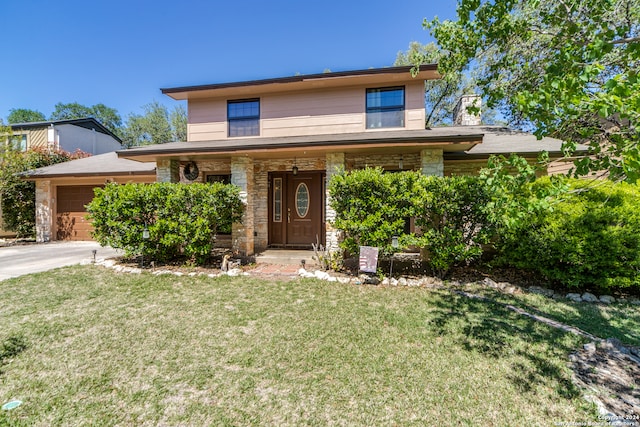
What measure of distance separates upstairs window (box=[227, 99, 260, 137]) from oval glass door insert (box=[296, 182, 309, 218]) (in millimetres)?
2440

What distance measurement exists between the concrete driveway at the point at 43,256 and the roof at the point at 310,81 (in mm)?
5859

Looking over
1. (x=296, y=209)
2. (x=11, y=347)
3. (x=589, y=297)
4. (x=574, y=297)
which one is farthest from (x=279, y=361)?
(x=296, y=209)

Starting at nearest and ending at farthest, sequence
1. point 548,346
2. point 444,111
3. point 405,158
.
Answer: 1. point 548,346
2. point 405,158
3. point 444,111

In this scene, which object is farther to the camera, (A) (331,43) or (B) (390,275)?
(A) (331,43)

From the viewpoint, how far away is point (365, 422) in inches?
85.7

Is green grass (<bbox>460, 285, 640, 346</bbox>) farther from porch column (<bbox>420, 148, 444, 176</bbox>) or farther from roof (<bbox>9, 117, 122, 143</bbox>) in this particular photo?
roof (<bbox>9, 117, 122, 143</bbox>)

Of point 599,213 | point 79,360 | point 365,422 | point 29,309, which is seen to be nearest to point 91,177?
point 29,309

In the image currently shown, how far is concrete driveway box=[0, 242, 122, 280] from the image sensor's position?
688 cm

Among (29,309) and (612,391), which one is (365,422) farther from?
(29,309)

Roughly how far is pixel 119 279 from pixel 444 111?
2265 centimetres

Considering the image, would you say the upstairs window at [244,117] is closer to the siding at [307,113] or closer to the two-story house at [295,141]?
the two-story house at [295,141]

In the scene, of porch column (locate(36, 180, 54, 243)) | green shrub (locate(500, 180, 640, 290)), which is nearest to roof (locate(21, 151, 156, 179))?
porch column (locate(36, 180, 54, 243))

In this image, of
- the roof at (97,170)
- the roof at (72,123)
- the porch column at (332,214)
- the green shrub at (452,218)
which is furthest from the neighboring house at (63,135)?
the green shrub at (452,218)

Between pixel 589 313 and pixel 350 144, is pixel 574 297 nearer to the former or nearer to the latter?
pixel 589 313
